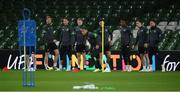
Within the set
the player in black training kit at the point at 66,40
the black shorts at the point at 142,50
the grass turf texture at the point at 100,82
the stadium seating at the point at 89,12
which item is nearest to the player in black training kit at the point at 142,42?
the black shorts at the point at 142,50

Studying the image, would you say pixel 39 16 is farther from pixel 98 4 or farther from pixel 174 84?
pixel 174 84

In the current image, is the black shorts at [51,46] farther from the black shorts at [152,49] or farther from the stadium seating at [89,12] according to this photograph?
the stadium seating at [89,12]

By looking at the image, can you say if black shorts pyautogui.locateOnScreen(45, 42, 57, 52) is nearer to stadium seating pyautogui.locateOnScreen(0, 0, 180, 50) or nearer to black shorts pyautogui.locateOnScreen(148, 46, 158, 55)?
black shorts pyautogui.locateOnScreen(148, 46, 158, 55)

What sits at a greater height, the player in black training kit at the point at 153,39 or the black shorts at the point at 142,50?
the player in black training kit at the point at 153,39

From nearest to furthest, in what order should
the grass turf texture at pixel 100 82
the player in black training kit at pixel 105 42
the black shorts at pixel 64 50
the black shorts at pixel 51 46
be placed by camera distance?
the grass turf texture at pixel 100 82 < the player in black training kit at pixel 105 42 < the black shorts at pixel 64 50 < the black shorts at pixel 51 46

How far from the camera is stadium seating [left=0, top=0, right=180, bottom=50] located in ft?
106

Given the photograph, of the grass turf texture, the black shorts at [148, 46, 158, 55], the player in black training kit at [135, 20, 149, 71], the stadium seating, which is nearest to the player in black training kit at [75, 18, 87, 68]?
the player in black training kit at [135, 20, 149, 71]

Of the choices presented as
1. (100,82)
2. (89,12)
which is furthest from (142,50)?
(89,12)

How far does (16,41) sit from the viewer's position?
31.6 m

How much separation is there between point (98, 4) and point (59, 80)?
1433cm

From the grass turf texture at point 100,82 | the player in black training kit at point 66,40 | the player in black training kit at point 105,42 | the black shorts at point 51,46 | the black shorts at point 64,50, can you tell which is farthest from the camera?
the black shorts at point 51,46

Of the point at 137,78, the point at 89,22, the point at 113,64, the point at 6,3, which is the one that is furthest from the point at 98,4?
the point at 137,78

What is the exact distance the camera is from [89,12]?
3422 cm

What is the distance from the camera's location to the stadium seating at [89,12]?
106 ft
